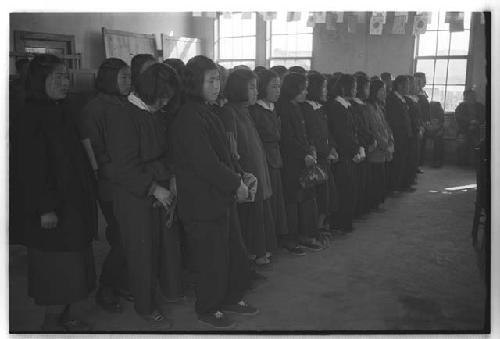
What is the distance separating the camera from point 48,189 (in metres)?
1.98

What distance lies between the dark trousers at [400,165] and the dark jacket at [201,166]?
3.44 ft

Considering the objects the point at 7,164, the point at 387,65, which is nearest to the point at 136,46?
the point at 7,164

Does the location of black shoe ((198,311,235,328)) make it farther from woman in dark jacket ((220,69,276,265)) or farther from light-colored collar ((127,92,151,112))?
light-colored collar ((127,92,151,112))

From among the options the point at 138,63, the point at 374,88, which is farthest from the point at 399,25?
the point at 138,63

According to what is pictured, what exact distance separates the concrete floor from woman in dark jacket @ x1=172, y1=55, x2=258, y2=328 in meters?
0.18

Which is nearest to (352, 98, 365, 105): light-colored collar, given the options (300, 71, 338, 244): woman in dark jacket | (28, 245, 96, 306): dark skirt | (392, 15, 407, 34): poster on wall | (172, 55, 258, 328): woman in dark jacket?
(300, 71, 338, 244): woman in dark jacket

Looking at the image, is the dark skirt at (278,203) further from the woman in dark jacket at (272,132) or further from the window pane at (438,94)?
the window pane at (438,94)

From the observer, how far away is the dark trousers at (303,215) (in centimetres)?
270

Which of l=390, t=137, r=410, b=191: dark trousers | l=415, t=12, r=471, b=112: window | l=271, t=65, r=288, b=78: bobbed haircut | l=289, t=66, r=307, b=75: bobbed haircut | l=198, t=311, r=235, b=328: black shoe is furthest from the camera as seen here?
l=390, t=137, r=410, b=191: dark trousers

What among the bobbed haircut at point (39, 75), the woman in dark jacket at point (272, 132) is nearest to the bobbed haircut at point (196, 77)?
the woman in dark jacket at point (272, 132)

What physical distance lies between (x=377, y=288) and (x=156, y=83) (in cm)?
137

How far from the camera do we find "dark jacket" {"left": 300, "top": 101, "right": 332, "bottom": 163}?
2.87 m

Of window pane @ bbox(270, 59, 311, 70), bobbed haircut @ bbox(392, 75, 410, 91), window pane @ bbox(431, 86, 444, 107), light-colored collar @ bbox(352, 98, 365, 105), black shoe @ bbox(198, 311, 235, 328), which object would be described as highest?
window pane @ bbox(270, 59, 311, 70)
